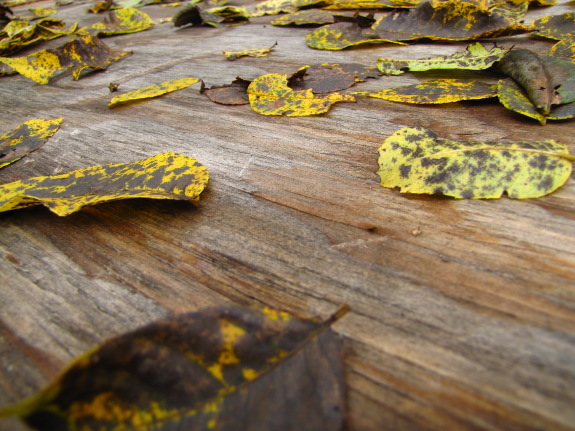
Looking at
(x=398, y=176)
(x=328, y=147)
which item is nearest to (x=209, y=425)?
(x=398, y=176)

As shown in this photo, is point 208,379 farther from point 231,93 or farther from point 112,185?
point 231,93

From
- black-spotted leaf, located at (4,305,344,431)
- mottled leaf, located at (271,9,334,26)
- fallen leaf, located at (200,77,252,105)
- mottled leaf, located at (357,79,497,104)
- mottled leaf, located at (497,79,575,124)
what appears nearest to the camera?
black-spotted leaf, located at (4,305,344,431)

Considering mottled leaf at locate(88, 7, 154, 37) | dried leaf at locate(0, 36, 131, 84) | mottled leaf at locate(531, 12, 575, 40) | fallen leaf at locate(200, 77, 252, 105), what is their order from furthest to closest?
mottled leaf at locate(88, 7, 154, 37), dried leaf at locate(0, 36, 131, 84), mottled leaf at locate(531, 12, 575, 40), fallen leaf at locate(200, 77, 252, 105)

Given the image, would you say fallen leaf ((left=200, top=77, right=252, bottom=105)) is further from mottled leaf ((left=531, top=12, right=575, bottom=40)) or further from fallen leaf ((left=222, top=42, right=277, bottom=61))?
mottled leaf ((left=531, top=12, right=575, bottom=40))

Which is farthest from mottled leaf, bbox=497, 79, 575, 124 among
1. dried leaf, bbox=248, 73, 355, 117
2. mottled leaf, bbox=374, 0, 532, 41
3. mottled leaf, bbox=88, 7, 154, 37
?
mottled leaf, bbox=88, 7, 154, 37

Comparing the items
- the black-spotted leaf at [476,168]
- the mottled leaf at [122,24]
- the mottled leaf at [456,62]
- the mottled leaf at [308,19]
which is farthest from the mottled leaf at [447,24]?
the mottled leaf at [122,24]

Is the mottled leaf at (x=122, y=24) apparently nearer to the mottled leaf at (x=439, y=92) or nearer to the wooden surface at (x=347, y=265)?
the wooden surface at (x=347, y=265)

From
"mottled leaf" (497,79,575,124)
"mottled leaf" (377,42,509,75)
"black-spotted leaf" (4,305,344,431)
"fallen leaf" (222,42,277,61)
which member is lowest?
"black-spotted leaf" (4,305,344,431)
